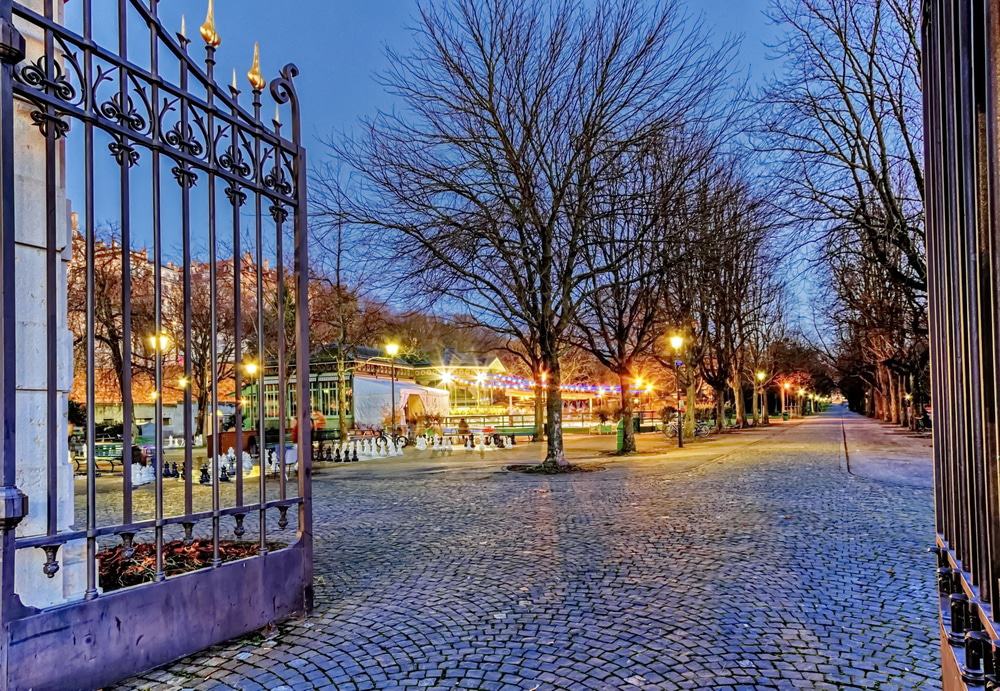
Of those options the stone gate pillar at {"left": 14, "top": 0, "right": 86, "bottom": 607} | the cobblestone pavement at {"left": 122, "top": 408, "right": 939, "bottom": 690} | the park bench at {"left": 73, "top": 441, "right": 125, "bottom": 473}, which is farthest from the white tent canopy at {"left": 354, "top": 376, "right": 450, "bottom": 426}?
the stone gate pillar at {"left": 14, "top": 0, "right": 86, "bottom": 607}

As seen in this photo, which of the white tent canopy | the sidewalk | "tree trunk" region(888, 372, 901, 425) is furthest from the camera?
"tree trunk" region(888, 372, 901, 425)

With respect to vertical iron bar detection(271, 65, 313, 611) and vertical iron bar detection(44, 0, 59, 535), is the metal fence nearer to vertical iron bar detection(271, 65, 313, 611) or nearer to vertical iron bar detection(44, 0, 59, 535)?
vertical iron bar detection(271, 65, 313, 611)

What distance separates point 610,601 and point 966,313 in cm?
391

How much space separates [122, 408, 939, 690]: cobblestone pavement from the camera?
3.82 meters

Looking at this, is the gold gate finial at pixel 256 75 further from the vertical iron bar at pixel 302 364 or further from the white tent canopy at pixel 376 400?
the white tent canopy at pixel 376 400

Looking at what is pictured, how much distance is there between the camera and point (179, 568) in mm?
4613

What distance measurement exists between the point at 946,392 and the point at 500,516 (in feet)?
24.8

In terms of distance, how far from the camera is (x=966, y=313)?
193cm

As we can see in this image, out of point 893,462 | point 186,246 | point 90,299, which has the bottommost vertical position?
point 893,462

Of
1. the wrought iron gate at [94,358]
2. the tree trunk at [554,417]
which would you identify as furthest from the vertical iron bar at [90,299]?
the tree trunk at [554,417]

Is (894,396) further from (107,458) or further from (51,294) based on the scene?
(51,294)

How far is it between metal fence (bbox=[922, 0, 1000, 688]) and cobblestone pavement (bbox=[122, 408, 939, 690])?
1.68m

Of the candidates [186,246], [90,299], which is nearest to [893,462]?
[186,246]

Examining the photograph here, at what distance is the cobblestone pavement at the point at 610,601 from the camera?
12.5 feet
